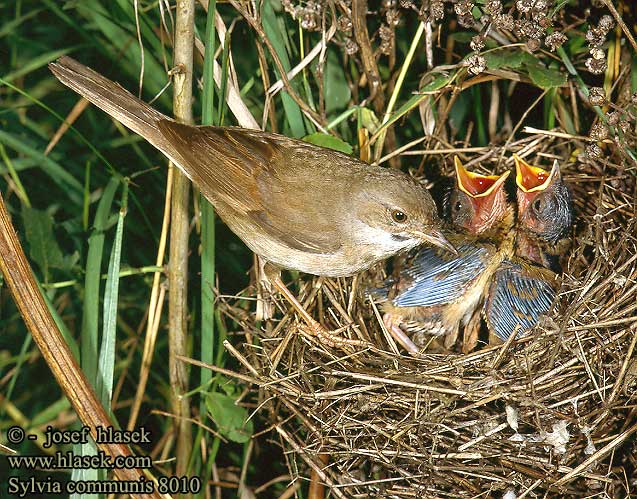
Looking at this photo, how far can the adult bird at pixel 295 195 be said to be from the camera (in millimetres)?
3732

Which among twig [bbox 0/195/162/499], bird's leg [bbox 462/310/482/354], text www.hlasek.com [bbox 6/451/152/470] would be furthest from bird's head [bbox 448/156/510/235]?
twig [bbox 0/195/162/499]

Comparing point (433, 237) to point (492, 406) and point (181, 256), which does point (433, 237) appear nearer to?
point (492, 406)

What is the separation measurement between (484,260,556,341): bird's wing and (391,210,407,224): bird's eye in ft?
2.15

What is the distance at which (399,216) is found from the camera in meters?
3.74

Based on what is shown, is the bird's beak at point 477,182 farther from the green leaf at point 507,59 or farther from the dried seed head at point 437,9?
the dried seed head at point 437,9

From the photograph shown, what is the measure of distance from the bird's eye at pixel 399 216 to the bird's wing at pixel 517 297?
0.65m

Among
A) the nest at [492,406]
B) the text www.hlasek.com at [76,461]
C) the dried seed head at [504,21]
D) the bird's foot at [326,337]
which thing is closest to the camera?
the text www.hlasek.com at [76,461]

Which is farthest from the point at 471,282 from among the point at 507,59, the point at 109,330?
the point at 109,330

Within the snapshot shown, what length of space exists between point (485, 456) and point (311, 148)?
1.52 m

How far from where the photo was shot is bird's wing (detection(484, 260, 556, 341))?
12.8 feet

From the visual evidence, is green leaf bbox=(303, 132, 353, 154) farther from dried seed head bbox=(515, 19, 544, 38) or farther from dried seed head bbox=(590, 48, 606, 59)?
dried seed head bbox=(590, 48, 606, 59)

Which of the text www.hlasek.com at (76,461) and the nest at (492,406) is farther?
the nest at (492,406)

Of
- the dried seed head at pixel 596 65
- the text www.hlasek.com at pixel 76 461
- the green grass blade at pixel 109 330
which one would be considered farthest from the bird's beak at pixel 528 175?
the text www.hlasek.com at pixel 76 461

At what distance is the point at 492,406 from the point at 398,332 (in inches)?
27.7
